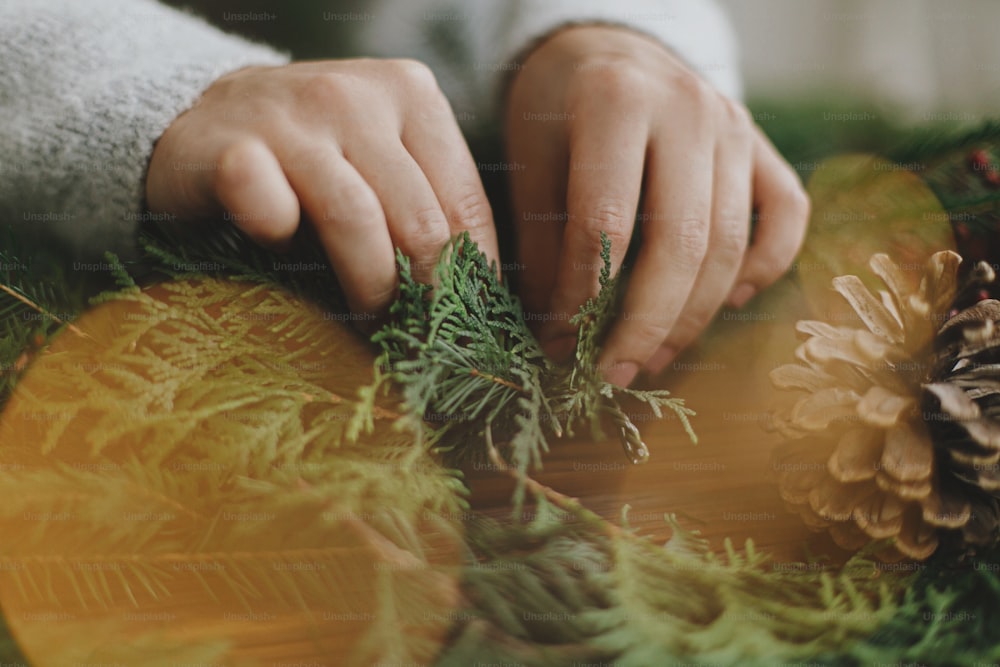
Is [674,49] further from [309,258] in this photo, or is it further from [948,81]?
[948,81]

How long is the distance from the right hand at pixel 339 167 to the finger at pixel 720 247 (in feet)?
0.48

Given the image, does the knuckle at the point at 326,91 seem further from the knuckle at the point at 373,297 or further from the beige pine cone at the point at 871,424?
the beige pine cone at the point at 871,424

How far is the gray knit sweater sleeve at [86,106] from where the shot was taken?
36cm

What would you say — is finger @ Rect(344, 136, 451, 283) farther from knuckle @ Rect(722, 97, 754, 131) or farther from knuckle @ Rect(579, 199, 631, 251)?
knuckle @ Rect(722, 97, 754, 131)

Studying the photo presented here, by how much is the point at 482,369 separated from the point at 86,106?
0.29 metres

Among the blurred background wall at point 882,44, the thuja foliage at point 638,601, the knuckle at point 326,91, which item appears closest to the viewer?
the thuja foliage at point 638,601

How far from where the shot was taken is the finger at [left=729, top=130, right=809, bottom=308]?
1.46 ft

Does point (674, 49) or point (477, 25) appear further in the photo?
point (477, 25)

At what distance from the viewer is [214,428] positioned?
27cm

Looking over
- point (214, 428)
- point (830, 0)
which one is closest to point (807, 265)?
point (214, 428)

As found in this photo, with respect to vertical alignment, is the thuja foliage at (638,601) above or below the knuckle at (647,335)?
below

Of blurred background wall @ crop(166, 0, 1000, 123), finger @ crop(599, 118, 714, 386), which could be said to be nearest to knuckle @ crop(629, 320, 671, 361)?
finger @ crop(599, 118, 714, 386)

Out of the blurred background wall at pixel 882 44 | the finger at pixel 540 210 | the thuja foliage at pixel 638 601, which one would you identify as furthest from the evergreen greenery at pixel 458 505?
the blurred background wall at pixel 882 44

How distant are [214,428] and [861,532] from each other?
0.28 m
